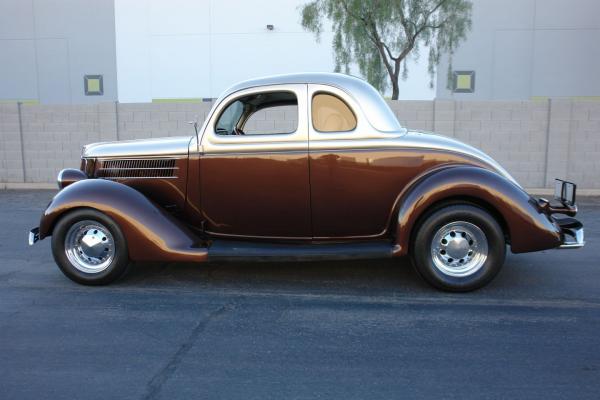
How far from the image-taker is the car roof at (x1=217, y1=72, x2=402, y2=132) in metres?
5.08

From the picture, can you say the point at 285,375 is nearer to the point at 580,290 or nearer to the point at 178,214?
the point at 178,214

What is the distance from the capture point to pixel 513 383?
326 cm

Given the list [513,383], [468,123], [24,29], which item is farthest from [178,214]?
[24,29]

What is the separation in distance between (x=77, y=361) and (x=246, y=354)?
1159 millimetres

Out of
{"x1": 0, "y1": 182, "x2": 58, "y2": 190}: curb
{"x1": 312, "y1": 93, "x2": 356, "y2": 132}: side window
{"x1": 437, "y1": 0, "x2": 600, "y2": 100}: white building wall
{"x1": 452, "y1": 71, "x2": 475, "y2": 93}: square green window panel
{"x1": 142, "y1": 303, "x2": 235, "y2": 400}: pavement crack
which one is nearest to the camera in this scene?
{"x1": 142, "y1": 303, "x2": 235, "y2": 400}: pavement crack

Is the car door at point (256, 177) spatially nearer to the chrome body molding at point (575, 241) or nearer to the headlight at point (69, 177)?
the headlight at point (69, 177)

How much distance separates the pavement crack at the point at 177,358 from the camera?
3.23 m

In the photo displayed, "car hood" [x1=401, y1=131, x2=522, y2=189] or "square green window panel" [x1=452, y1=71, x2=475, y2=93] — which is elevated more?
"square green window panel" [x1=452, y1=71, x2=475, y2=93]

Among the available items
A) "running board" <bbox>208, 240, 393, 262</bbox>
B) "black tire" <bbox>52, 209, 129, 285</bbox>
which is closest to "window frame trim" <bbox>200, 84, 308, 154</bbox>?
"running board" <bbox>208, 240, 393, 262</bbox>

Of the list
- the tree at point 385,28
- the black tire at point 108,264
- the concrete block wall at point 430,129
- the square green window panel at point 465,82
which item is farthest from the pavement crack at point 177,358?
the square green window panel at point 465,82

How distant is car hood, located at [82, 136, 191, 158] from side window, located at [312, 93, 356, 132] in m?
1.35

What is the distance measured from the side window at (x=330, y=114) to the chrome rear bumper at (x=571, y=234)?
2321mm

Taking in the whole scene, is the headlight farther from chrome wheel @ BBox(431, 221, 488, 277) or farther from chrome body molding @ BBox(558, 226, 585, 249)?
chrome body molding @ BBox(558, 226, 585, 249)

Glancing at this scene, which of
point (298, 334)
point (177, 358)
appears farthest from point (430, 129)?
point (177, 358)
